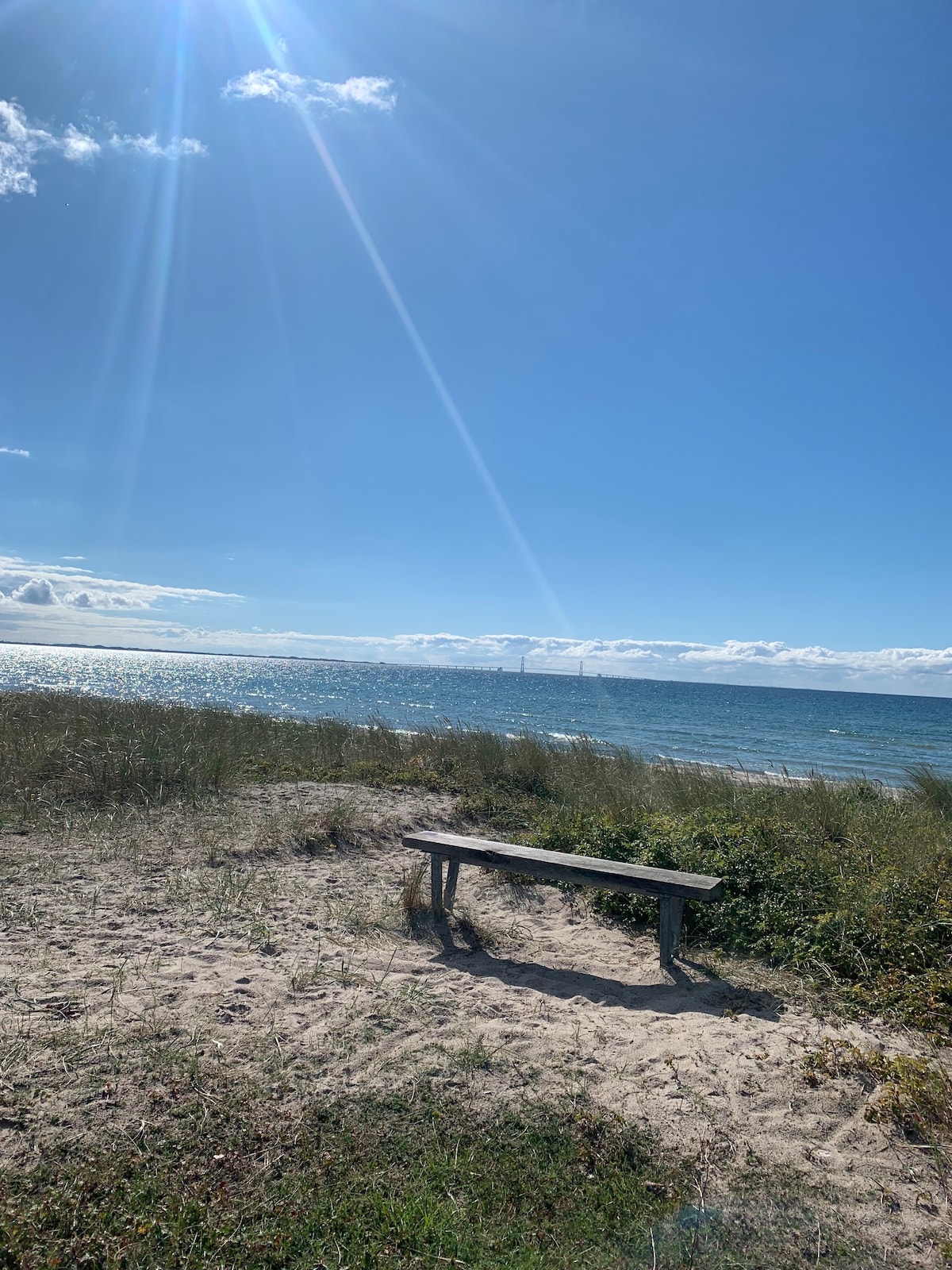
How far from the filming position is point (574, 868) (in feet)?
17.0

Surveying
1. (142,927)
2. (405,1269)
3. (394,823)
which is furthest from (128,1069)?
(394,823)

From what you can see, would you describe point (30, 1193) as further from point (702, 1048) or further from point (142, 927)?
point (702, 1048)

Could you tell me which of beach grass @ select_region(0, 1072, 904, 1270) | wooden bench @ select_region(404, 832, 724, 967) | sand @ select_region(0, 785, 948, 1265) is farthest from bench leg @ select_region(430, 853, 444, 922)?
beach grass @ select_region(0, 1072, 904, 1270)

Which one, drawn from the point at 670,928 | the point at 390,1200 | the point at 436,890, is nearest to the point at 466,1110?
the point at 390,1200

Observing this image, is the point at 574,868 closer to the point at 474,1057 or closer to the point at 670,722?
the point at 474,1057

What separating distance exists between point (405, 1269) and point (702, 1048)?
1.99 m

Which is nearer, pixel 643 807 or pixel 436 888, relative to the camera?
pixel 436 888

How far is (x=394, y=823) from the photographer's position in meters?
8.36

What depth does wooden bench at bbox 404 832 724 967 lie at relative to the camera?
4.89 m

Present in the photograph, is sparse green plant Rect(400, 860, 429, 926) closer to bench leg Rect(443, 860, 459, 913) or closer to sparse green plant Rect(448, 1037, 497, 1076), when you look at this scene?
bench leg Rect(443, 860, 459, 913)

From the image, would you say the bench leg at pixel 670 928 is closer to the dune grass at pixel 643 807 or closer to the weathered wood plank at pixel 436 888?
the dune grass at pixel 643 807

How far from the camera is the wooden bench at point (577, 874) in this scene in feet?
16.0

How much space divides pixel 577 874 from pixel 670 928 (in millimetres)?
728

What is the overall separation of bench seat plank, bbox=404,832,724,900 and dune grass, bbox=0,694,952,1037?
30.8 inches
